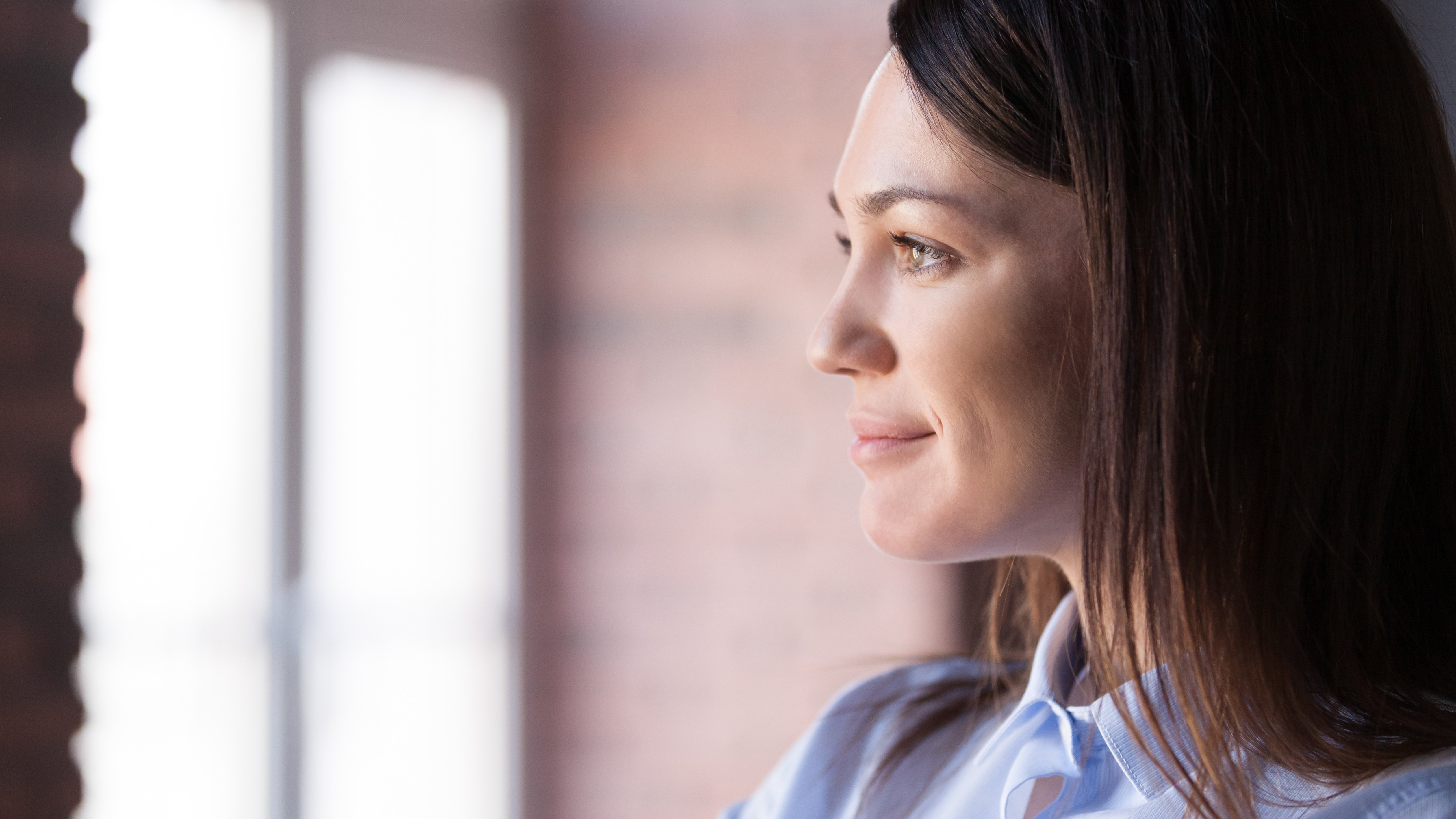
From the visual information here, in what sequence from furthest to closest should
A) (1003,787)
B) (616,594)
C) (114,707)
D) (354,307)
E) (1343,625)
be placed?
(616,594) → (354,307) → (114,707) → (1003,787) → (1343,625)

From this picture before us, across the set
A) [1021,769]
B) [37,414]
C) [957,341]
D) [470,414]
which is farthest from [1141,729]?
[470,414]

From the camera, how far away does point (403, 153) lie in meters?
2.46

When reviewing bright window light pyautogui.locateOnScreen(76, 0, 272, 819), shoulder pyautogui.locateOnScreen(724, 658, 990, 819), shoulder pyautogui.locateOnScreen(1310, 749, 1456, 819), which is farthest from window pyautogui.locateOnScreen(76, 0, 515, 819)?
shoulder pyautogui.locateOnScreen(1310, 749, 1456, 819)

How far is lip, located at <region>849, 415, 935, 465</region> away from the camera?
95cm

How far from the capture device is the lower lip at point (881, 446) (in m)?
0.95

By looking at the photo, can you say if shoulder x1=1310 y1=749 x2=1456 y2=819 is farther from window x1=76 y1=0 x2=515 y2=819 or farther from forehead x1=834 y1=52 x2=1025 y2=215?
window x1=76 y1=0 x2=515 y2=819

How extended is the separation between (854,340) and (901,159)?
0.16 metres

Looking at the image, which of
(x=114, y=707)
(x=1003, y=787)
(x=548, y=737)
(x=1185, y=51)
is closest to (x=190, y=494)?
(x=114, y=707)

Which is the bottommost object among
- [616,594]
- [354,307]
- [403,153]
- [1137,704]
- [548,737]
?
[548,737]

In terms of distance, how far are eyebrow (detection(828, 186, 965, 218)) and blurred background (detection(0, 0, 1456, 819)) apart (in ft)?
4.45

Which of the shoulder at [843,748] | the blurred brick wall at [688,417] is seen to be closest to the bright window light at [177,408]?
the blurred brick wall at [688,417]

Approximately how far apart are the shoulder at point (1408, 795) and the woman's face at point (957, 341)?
0.93 ft

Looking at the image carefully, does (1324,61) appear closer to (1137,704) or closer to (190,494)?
(1137,704)

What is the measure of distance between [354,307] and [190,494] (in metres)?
0.56
